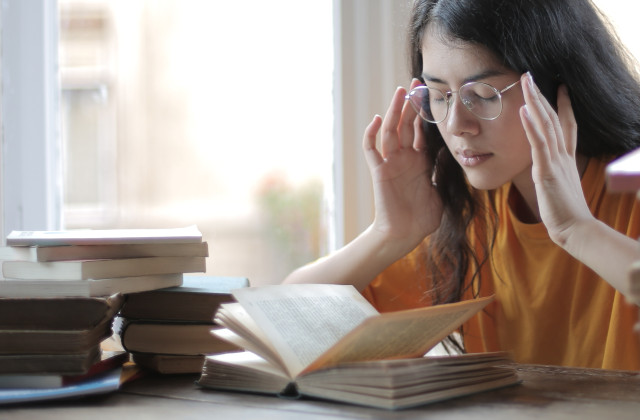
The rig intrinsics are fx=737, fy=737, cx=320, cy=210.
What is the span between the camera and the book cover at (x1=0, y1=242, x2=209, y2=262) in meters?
0.98

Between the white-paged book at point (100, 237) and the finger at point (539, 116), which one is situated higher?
the finger at point (539, 116)

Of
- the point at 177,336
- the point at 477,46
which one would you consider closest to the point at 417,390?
the point at 177,336

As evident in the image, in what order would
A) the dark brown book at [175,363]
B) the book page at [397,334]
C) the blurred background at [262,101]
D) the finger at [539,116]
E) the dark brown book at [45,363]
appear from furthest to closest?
the blurred background at [262,101] < the finger at [539,116] < the dark brown book at [175,363] < the dark brown book at [45,363] < the book page at [397,334]

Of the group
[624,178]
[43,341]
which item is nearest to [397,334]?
[624,178]

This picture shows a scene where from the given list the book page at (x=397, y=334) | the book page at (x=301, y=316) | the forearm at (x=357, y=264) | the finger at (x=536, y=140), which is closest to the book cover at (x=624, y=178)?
the book page at (x=397, y=334)

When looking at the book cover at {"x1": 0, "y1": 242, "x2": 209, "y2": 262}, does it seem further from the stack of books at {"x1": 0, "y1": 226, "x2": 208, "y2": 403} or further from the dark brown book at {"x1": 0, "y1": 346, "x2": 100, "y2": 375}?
the dark brown book at {"x1": 0, "y1": 346, "x2": 100, "y2": 375}

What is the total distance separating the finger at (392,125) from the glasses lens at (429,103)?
6cm

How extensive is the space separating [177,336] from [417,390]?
1.26ft

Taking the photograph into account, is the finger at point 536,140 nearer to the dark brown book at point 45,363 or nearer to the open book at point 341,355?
the open book at point 341,355

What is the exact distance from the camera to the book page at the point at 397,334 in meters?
0.81

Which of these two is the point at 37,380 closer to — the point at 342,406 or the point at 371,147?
the point at 342,406

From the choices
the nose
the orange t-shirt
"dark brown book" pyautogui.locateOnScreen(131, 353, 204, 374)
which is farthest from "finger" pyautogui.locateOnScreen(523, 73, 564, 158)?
"dark brown book" pyautogui.locateOnScreen(131, 353, 204, 374)

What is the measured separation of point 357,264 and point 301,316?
54 centimetres

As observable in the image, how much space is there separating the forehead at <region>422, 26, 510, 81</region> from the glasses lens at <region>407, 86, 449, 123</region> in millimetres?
37
